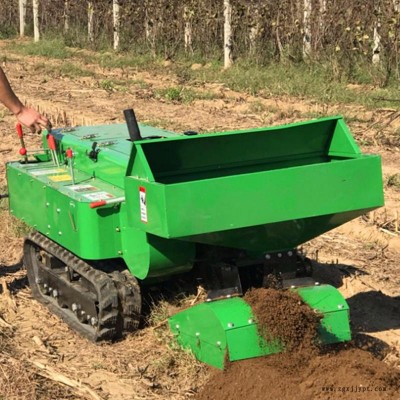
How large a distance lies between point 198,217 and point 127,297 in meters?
1.02

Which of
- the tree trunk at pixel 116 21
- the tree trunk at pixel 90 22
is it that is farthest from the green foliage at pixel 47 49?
the tree trunk at pixel 116 21

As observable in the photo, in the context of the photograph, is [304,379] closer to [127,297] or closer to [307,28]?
[127,297]

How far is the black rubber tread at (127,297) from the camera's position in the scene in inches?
187

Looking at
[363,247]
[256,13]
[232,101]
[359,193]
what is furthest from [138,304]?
[256,13]

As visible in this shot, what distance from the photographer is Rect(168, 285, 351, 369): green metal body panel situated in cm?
415

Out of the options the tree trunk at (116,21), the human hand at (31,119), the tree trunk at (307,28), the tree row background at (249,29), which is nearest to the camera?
the human hand at (31,119)

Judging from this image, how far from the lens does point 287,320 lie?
4.23 meters

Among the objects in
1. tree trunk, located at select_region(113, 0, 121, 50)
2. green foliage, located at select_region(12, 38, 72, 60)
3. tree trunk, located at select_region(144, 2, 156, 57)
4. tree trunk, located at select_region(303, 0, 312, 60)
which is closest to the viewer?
tree trunk, located at select_region(303, 0, 312, 60)

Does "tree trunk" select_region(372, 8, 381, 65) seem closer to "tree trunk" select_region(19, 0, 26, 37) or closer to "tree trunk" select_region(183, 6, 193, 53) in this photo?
"tree trunk" select_region(183, 6, 193, 53)

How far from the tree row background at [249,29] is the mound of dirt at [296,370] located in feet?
31.7

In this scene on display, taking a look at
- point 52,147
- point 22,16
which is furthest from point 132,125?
point 22,16

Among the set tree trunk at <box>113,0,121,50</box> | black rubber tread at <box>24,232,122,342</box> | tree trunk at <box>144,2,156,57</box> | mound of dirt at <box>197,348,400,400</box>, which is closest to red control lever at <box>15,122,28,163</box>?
black rubber tread at <box>24,232,122,342</box>

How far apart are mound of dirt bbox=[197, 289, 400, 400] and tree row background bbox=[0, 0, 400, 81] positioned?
9657mm

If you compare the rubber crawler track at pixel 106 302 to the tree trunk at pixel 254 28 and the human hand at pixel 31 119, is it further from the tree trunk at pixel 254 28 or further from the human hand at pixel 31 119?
the tree trunk at pixel 254 28
